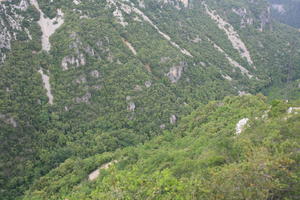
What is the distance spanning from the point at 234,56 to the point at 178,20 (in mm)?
40067

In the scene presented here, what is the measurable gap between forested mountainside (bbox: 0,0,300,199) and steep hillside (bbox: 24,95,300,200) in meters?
11.6

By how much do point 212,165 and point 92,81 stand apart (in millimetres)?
81903

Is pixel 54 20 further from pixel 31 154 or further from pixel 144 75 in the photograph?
pixel 31 154

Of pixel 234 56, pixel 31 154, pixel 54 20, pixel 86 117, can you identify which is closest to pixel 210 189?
pixel 31 154

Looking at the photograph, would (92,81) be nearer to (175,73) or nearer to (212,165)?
(175,73)

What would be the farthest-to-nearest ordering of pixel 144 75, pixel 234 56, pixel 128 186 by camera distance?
pixel 234 56 < pixel 144 75 < pixel 128 186

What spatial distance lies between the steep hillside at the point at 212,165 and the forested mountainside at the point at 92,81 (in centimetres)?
1159

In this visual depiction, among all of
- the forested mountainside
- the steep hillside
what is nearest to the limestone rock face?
the forested mountainside

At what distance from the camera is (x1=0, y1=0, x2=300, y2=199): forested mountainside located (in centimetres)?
9075

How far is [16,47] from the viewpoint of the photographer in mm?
108875

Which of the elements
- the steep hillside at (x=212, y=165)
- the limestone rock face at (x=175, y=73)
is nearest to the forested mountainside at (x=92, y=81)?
the limestone rock face at (x=175, y=73)

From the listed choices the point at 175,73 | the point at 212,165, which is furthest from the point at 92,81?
the point at 212,165

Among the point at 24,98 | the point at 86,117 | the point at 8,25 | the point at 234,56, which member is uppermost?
the point at 8,25

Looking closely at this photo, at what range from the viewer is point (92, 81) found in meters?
115
